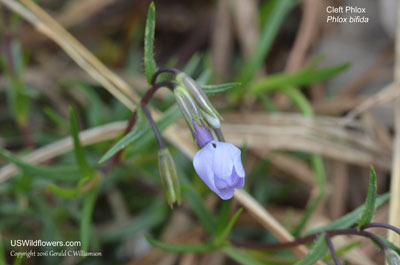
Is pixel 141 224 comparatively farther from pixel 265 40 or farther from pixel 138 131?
pixel 265 40

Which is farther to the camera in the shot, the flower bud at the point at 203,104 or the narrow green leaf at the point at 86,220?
the narrow green leaf at the point at 86,220

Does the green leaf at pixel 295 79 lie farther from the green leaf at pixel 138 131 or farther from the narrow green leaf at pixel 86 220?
the narrow green leaf at pixel 86 220

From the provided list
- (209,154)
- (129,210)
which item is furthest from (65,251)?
(209,154)

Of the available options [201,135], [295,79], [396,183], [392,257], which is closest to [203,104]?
[201,135]

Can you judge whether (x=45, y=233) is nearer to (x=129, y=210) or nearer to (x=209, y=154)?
(x=129, y=210)

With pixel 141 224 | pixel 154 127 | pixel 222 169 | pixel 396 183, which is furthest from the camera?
pixel 141 224

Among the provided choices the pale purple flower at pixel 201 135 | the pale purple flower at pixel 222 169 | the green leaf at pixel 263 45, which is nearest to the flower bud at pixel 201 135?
the pale purple flower at pixel 201 135
